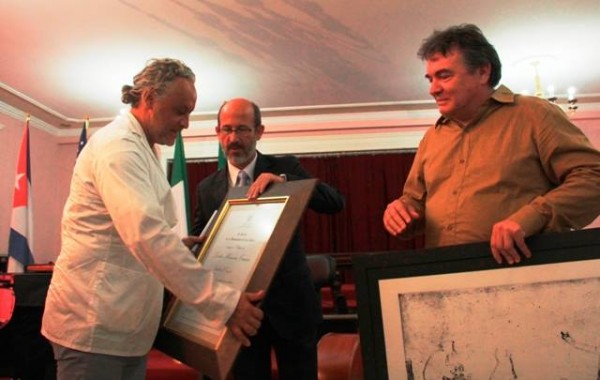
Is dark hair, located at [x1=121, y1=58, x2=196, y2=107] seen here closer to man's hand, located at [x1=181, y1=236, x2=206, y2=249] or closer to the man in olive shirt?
man's hand, located at [x1=181, y1=236, x2=206, y2=249]

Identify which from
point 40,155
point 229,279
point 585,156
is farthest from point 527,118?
point 40,155

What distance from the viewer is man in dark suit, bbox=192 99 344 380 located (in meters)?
1.57

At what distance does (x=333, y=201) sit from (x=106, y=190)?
32.2 inches

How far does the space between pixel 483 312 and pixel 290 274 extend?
729 millimetres

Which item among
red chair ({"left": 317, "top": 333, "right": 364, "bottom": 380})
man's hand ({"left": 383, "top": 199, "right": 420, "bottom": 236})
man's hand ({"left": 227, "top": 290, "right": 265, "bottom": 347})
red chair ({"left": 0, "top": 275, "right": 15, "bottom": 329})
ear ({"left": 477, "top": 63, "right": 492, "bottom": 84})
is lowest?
red chair ({"left": 317, "top": 333, "right": 364, "bottom": 380})

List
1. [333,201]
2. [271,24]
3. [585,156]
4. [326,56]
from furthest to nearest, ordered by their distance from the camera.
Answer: [326,56] → [271,24] → [333,201] → [585,156]

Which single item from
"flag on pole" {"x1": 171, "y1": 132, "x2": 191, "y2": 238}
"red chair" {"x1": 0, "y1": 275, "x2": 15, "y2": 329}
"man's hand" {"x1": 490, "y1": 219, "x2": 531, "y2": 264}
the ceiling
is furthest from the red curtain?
"man's hand" {"x1": 490, "y1": 219, "x2": 531, "y2": 264}

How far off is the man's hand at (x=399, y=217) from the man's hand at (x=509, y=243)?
291mm

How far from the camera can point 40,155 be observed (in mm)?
6777

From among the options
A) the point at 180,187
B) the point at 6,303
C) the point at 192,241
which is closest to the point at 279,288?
the point at 192,241

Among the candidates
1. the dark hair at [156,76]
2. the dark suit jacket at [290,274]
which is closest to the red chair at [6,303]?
the dark suit jacket at [290,274]

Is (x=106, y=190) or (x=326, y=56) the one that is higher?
(x=326, y=56)

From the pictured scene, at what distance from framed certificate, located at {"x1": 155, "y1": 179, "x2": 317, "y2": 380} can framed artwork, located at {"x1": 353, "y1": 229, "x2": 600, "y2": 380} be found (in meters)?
0.25

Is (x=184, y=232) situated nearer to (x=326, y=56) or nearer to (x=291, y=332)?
(x=326, y=56)
